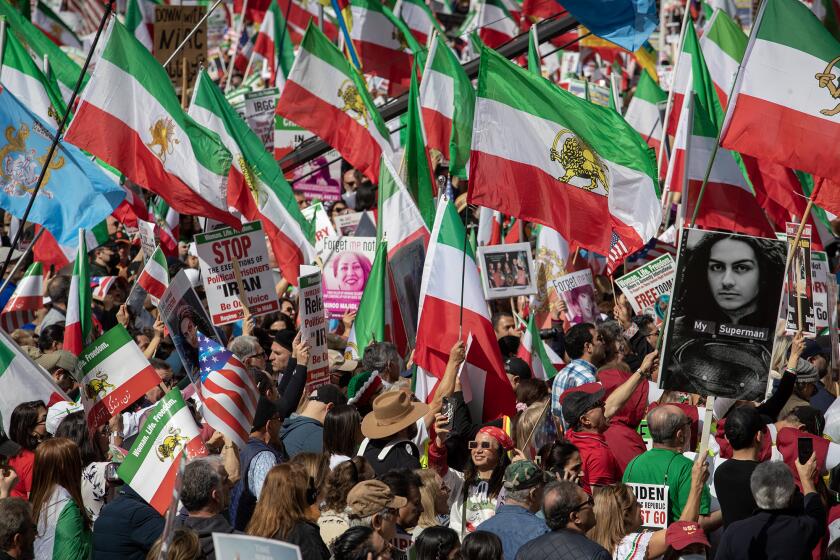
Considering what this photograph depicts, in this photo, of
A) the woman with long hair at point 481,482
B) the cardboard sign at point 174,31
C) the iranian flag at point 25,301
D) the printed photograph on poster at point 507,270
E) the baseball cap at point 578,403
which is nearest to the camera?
the woman with long hair at point 481,482

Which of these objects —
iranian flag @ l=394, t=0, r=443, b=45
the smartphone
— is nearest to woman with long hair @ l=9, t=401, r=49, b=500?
the smartphone

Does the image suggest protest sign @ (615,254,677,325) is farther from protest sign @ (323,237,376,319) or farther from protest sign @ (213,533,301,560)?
protest sign @ (213,533,301,560)

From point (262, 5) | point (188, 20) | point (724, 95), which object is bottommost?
point (724, 95)

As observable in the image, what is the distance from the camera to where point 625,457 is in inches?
318

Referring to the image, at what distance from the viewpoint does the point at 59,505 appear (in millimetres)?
6660

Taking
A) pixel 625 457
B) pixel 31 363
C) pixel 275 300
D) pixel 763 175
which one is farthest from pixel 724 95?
pixel 31 363

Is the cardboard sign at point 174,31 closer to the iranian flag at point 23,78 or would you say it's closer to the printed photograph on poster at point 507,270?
the iranian flag at point 23,78

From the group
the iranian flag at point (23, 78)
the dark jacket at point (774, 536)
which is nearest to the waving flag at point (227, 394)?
the dark jacket at point (774, 536)

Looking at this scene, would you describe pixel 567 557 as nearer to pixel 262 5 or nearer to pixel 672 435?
pixel 672 435

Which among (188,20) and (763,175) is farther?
(188,20)

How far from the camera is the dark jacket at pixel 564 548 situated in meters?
5.96

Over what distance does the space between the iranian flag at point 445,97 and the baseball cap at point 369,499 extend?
29.9 ft

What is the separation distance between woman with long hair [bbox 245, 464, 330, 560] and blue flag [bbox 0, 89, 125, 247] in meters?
5.58

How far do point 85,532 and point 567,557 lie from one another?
2.38 meters
